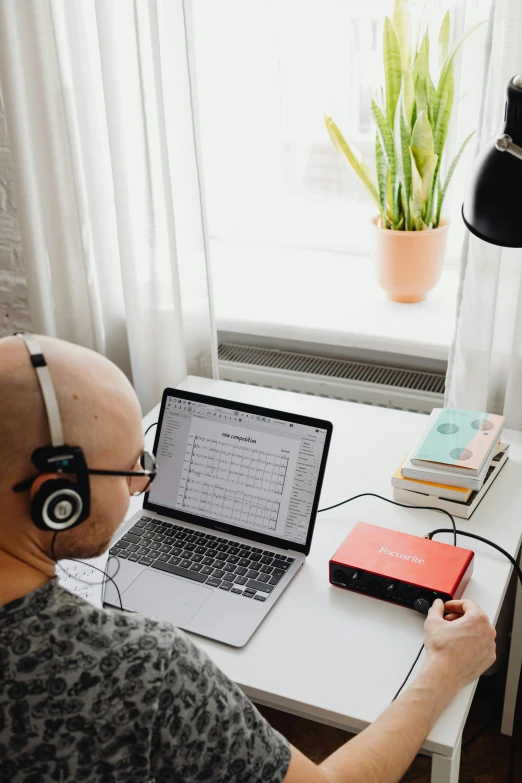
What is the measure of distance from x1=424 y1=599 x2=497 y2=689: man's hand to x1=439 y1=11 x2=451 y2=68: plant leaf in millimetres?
1272

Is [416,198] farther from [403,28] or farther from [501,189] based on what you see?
[501,189]

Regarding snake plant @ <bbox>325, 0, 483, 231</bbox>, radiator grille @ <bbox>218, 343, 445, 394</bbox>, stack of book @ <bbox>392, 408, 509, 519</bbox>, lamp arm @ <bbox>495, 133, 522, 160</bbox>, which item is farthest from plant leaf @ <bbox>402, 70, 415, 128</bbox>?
lamp arm @ <bbox>495, 133, 522, 160</bbox>

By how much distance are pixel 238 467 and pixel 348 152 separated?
0.94 meters

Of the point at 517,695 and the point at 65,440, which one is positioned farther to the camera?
the point at 517,695

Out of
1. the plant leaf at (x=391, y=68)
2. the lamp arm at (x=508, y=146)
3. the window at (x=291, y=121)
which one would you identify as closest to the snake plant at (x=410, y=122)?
the plant leaf at (x=391, y=68)

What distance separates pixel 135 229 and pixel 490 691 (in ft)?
4.73

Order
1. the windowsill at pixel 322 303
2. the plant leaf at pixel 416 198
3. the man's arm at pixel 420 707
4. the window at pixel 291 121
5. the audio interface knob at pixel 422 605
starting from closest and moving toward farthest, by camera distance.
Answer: the man's arm at pixel 420 707
the audio interface knob at pixel 422 605
the plant leaf at pixel 416 198
the windowsill at pixel 322 303
the window at pixel 291 121

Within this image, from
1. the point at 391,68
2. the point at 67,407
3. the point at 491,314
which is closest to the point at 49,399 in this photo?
the point at 67,407

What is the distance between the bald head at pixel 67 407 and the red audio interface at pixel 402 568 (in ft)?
1.75

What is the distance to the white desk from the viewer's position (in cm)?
118

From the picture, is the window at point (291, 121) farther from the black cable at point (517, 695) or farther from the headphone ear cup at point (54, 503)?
the headphone ear cup at point (54, 503)

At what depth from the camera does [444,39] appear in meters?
1.91

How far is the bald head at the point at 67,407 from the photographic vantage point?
2.88ft

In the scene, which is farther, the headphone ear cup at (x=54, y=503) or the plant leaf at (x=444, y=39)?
the plant leaf at (x=444, y=39)
